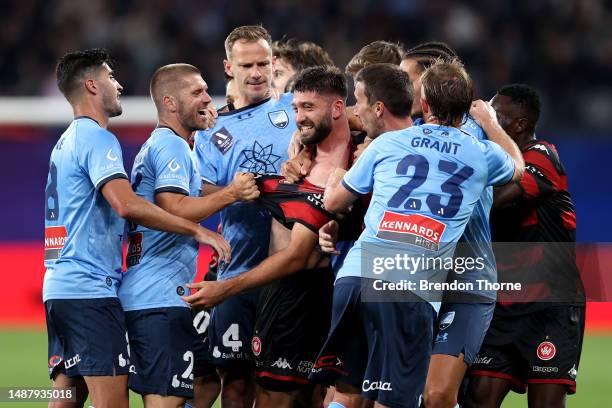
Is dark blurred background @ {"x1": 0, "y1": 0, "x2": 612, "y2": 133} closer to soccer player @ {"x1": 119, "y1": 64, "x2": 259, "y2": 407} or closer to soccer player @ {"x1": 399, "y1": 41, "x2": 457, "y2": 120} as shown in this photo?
soccer player @ {"x1": 399, "y1": 41, "x2": 457, "y2": 120}

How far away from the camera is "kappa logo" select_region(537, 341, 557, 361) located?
7.21 meters

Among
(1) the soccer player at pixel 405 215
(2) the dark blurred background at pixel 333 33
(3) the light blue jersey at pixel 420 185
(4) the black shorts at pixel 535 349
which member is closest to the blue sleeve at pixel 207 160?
(1) the soccer player at pixel 405 215

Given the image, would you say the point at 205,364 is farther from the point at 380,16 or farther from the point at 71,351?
the point at 380,16

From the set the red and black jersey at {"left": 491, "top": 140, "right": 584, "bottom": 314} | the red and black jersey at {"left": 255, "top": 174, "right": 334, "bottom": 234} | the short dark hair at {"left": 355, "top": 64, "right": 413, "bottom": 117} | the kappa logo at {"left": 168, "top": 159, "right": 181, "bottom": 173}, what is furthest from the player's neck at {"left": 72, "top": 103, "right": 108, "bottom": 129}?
the red and black jersey at {"left": 491, "top": 140, "right": 584, "bottom": 314}

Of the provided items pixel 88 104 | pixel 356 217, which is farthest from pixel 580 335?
pixel 88 104

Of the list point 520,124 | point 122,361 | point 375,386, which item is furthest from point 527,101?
point 122,361

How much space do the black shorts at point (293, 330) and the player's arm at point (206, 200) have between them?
62 centimetres

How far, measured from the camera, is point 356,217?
6801 mm

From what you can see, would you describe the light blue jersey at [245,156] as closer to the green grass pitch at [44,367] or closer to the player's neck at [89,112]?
the player's neck at [89,112]

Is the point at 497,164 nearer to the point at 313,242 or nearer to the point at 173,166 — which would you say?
the point at 313,242

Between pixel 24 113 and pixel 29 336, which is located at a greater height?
pixel 24 113

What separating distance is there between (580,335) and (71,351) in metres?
3.34

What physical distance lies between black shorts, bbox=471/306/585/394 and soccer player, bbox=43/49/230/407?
80.5 inches

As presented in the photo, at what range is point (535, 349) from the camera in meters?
7.24
